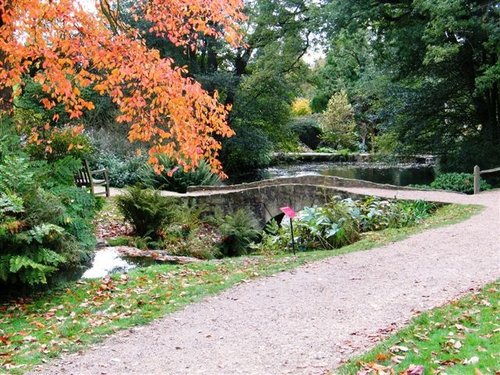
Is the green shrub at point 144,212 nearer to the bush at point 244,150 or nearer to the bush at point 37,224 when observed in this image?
the bush at point 37,224

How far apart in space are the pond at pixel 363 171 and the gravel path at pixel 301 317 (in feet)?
51.5

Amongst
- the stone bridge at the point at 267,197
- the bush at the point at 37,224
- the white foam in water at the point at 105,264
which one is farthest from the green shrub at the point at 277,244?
the bush at the point at 37,224

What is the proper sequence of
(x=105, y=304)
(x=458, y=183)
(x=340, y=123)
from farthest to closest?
(x=340, y=123), (x=458, y=183), (x=105, y=304)

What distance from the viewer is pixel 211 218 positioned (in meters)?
14.1

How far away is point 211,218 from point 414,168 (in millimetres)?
17454

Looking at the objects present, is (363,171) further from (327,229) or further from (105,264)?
(105,264)

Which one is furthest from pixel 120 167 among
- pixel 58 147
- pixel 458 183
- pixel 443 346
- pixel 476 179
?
pixel 443 346

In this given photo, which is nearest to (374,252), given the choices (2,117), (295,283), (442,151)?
(295,283)

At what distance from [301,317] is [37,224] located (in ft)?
11.5

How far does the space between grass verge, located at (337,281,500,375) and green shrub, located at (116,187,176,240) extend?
7.54m

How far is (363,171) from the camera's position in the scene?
28.6 meters

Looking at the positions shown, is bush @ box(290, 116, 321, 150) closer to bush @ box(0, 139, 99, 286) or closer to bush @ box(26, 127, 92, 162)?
bush @ box(26, 127, 92, 162)

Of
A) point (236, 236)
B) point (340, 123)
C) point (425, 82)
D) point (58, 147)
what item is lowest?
point (236, 236)

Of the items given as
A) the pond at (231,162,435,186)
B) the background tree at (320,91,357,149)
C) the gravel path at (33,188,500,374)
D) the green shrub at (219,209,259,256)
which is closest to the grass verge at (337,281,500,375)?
the gravel path at (33,188,500,374)
